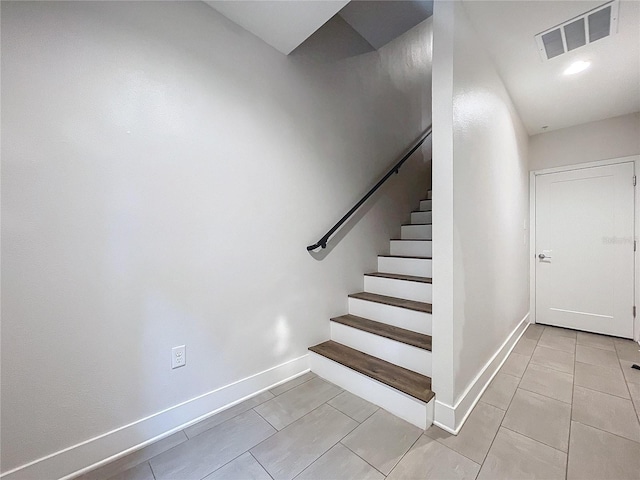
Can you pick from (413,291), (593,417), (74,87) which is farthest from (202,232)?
(593,417)

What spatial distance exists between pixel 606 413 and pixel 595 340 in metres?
1.75

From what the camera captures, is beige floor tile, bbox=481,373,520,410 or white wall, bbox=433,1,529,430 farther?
beige floor tile, bbox=481,373,520,410

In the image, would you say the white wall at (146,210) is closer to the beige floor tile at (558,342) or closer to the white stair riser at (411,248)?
the white stair riser at (411,248)

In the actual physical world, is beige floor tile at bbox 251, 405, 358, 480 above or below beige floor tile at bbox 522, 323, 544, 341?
above

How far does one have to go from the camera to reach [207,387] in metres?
1.60

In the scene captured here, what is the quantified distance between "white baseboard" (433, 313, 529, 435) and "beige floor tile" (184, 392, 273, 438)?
1.07 meters

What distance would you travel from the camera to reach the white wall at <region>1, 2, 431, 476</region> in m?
1.10

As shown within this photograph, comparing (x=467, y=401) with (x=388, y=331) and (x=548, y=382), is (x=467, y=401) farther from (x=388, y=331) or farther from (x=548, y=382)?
(x=548, y=382)

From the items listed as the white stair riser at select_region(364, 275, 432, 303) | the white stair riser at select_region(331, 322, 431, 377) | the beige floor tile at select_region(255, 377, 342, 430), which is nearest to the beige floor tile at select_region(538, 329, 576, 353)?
the white stair riser at select_region(364, 275, 432, 303)

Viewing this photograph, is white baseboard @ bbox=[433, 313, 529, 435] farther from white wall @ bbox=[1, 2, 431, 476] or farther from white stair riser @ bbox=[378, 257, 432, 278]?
white wall @ bbox=[1, 2, 431, 476]

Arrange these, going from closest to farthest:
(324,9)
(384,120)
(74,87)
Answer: (74,87) < (324,9) < (384,120)

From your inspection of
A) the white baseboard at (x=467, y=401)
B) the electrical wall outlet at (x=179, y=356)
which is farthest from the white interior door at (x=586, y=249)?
the electrical wall outlet at (x=179, y=356)

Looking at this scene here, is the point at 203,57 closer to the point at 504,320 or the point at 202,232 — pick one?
the point at 202,232

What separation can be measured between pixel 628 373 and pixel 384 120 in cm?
308
